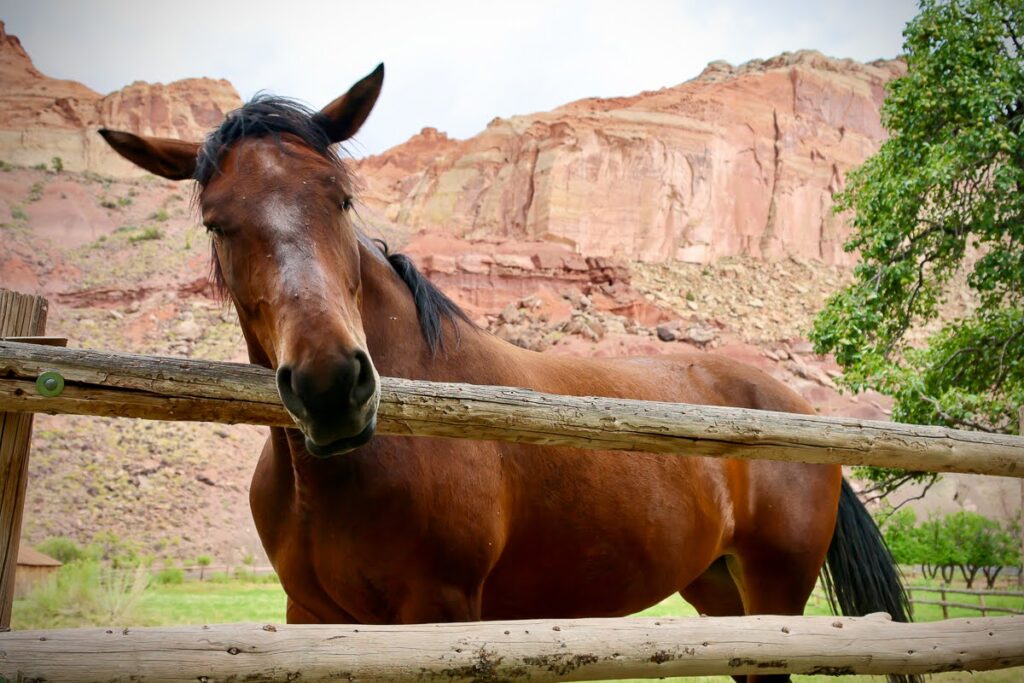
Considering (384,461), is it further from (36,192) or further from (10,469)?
(36,192)

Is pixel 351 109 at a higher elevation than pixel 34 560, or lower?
higher

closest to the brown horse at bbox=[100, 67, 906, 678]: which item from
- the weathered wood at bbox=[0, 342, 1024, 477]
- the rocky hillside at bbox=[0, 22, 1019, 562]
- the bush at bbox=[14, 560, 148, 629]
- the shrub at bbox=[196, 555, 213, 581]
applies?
the weathered wood at bbox=[0, 342, 1024, 477]

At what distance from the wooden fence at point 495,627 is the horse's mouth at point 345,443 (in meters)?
0.14

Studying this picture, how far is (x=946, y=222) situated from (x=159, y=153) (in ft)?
33.5

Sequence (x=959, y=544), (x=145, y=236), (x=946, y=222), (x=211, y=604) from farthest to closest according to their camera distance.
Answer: (x=145, y=236), (x=959, y=544), (x=211, y=604), (x=946, y=222)

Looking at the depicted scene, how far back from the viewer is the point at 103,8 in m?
79.9

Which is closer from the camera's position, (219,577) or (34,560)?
(34,560)

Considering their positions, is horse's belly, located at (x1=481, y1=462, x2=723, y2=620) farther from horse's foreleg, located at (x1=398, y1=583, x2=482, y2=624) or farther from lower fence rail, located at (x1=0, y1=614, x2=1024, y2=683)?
lower fence rail, located at (x1=0, y1=614, x2=1024, y2=683)

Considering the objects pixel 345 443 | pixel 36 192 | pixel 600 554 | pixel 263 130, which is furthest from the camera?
pixel 36 192

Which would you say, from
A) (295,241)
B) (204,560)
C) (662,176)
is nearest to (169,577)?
(204,560)

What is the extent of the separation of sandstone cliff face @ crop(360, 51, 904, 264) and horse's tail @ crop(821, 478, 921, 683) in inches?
2289

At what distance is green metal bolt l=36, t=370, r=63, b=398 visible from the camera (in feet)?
6.50

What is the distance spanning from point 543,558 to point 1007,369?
8.66 metres

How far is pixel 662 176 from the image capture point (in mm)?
66500
